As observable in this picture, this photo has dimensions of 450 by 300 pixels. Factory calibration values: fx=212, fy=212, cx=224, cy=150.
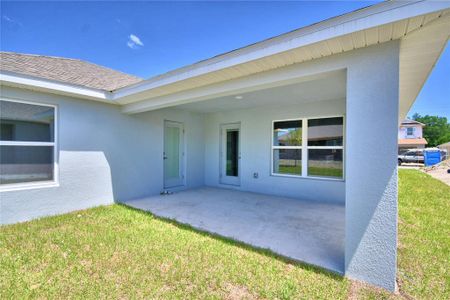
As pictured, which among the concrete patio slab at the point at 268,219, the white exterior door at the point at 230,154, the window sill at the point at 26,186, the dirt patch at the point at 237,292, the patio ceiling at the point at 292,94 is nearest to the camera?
the dirt patch at the point at 237,292

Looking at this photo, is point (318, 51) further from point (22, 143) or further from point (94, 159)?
point (22, 143)

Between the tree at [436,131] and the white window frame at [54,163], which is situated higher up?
the tree at [436,131]

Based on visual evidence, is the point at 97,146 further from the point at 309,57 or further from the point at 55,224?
the point at 309,57

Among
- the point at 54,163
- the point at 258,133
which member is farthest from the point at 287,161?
the point at 54,163

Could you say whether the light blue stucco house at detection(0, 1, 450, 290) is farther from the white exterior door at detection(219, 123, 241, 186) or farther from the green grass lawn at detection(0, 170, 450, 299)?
the green grass lawn at detection(0, 170, 450, 299)

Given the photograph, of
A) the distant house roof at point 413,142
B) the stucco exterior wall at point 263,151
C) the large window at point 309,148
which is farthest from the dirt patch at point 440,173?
the distant house roof at point 413,142

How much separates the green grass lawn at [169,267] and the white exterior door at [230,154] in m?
4.19

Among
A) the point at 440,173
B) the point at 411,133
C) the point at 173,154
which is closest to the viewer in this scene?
the point at 173,154

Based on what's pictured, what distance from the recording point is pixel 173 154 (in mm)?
7684

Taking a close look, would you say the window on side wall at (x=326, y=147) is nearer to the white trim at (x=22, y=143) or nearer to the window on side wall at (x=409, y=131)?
the white trim at (x=22, y=143)

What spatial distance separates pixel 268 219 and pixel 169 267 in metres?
→ 2.48

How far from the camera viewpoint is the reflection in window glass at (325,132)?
243 inches

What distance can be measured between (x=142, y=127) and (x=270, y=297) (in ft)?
18.9

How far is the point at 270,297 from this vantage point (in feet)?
7.41
